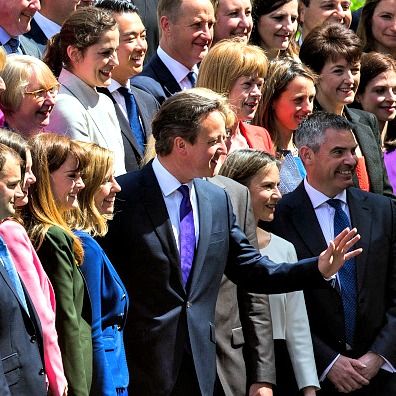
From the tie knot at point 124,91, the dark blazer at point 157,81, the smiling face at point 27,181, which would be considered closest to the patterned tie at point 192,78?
the dark blazer at point 157,81

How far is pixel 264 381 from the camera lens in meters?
6.63

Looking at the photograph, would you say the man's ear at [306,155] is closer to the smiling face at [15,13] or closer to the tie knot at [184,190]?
the tie knot at [184,190]

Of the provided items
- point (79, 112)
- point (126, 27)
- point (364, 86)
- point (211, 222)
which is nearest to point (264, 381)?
point (211, 222)

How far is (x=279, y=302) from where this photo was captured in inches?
281

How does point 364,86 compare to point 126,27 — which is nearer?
point 126,27

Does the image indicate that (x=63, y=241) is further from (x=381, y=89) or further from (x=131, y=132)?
(x=381, y=89)

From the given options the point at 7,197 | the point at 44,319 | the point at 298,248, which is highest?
the point at 7,197

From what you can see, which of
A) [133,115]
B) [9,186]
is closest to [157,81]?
[133,115]

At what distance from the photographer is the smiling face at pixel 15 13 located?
24.4ft

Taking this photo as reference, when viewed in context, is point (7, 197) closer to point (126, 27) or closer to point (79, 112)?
point (79, 112)

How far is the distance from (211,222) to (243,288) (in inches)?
20.1

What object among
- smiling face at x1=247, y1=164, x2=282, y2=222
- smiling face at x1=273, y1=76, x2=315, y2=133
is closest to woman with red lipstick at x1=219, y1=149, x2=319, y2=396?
smiling face at x1=247, y1=164, x2=282, y2=222

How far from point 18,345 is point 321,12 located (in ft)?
19.6

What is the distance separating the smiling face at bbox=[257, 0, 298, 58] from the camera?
30.5ft
